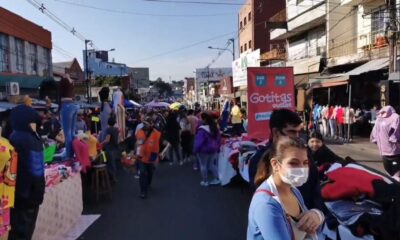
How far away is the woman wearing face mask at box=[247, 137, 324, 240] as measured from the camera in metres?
2.38

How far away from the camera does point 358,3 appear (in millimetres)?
26078

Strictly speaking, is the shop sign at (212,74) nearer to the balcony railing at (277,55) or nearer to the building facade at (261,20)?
the building facade at (261,20)

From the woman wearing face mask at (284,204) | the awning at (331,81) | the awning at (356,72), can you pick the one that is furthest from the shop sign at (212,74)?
the woman wearing face mask at (284,204)

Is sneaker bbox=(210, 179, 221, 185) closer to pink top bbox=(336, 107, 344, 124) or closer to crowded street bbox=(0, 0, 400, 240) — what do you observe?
crowded street bbox=(0, 0, 400, 240)

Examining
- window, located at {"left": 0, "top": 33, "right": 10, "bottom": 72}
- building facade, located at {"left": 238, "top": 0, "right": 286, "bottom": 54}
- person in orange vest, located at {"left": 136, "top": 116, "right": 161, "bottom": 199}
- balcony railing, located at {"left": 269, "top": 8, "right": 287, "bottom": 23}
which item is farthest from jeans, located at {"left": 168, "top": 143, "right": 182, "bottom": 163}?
building facade, located at {"left": 238, "top": 0, "right": 286, "bottom": 54}

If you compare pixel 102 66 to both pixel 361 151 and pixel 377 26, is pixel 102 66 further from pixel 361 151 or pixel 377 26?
pixel 361 151

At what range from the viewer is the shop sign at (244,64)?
33.8m

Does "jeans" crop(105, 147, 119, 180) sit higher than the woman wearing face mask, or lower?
lower

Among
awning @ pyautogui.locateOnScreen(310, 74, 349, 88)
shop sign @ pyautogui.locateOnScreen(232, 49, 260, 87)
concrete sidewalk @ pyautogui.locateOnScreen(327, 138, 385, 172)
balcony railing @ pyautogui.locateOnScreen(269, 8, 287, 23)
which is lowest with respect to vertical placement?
concrete sidewalk @ pyautogui.locateOnScreen(327, 138, 385, 172)

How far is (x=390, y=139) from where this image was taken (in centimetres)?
774

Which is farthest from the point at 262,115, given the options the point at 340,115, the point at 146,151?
the point at 340,115

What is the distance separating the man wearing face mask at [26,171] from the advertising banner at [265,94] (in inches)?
178

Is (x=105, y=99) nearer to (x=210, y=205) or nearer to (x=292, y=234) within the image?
(x=210, y=205)

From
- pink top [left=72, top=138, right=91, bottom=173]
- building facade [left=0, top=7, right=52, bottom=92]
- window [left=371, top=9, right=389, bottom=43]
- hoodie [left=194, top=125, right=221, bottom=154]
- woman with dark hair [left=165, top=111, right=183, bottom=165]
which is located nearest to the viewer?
pink top [left=72, top=138, right=91, bottom=173]
